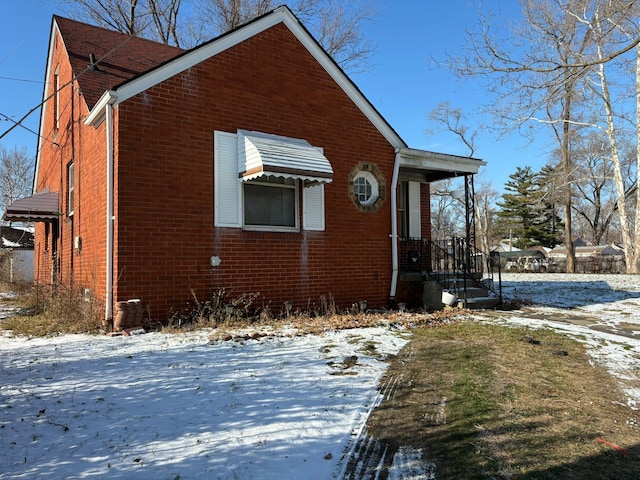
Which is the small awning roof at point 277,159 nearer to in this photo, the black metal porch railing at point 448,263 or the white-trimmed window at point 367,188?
the white-trimmed window at point 367,188

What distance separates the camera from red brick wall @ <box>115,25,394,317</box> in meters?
7.41

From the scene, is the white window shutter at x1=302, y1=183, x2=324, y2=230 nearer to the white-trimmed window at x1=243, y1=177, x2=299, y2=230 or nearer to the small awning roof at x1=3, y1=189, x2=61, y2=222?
the white-trimmed window at x1=243, y1=177, x2=299, y2=230

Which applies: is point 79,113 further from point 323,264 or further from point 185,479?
point 185,479

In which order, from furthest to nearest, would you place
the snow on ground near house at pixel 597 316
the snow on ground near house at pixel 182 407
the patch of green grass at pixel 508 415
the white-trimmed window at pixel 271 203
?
the white-trimmed window at pixel 271 203 < the snow on ground near house at pixel 597 316 < the patch of green grass at pixel 508 415 < the snow on ground near house at pixel 182 407

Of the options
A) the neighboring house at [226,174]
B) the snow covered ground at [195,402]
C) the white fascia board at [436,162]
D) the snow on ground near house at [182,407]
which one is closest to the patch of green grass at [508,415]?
the snow covered ground at [195,402]

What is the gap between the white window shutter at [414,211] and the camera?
12.1 m

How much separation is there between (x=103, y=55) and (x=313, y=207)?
609 cm

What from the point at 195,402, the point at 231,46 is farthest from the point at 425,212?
the point at 195,402

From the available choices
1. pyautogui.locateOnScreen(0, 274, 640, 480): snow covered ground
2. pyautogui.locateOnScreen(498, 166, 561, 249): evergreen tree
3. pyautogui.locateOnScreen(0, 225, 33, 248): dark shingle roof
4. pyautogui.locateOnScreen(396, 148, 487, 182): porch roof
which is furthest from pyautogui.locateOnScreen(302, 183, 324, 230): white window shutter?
pyautogui.locateOnScreen(498, 166, 561, 249): evergreen tree

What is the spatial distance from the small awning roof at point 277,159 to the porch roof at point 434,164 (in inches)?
117

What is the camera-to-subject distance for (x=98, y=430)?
343cm

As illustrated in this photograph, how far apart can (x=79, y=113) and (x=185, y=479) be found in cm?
934

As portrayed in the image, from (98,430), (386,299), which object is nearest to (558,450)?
(98,430)

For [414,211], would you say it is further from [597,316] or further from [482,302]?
[597,316]
